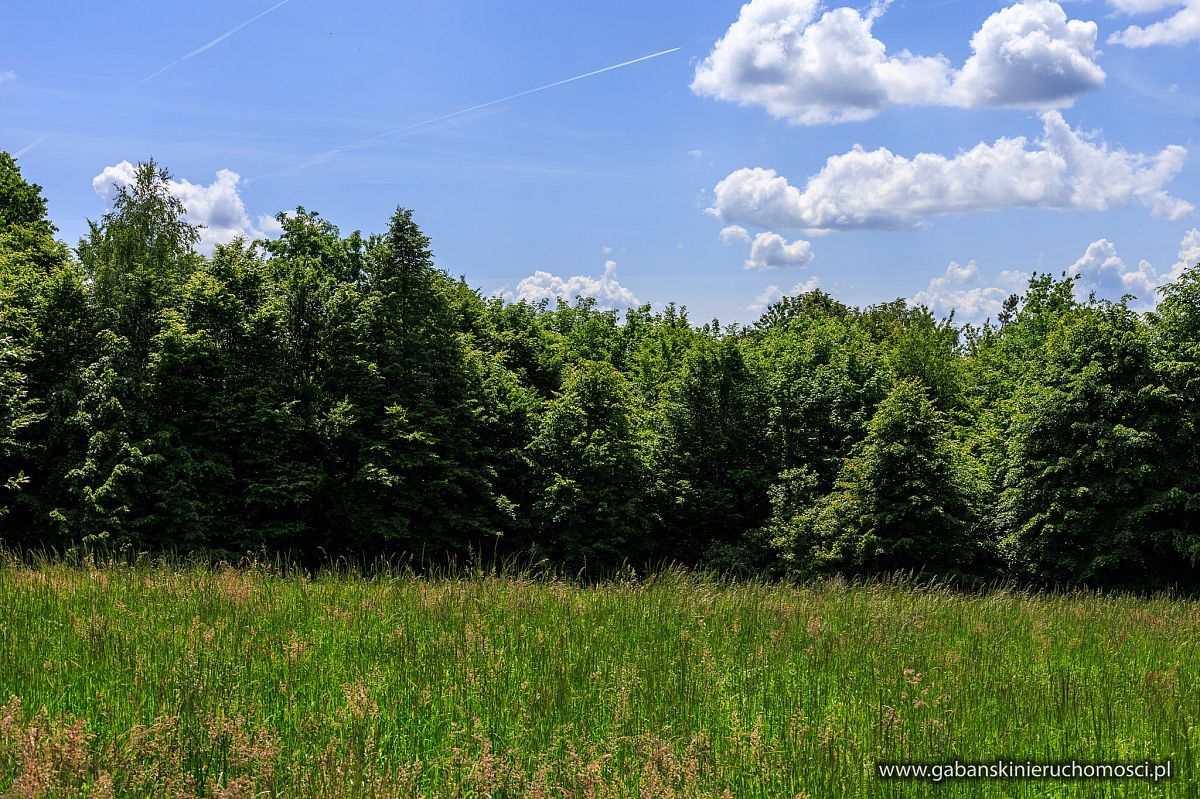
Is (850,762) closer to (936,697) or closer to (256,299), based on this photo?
(936,697)

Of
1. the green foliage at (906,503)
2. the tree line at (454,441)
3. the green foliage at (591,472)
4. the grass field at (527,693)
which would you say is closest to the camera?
the grass field at (527,693)

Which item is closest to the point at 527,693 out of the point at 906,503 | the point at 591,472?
the point at 906,503

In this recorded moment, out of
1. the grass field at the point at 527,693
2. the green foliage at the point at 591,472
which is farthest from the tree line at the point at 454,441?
the grass field at the point at 527,693

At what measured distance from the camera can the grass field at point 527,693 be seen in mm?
4004

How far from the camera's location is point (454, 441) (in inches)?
1067

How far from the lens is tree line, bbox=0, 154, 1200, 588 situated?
A: 22094 millimetres

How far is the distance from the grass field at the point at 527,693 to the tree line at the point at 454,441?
48.7ft

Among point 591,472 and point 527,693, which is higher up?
point 591,472

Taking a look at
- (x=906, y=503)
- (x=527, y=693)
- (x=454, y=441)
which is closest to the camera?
(x=527, y=693)

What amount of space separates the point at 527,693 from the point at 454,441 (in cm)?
2211

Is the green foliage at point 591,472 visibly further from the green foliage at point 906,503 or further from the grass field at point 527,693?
the grass field at point 527,693

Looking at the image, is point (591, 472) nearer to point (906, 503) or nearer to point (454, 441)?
point (454, 441)

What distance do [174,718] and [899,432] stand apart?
77.5 ft

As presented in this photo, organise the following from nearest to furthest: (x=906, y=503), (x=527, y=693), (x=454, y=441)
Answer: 1. (x=527, y=693)
2. (x=906, y=503)
3. (x=454, y=441)
